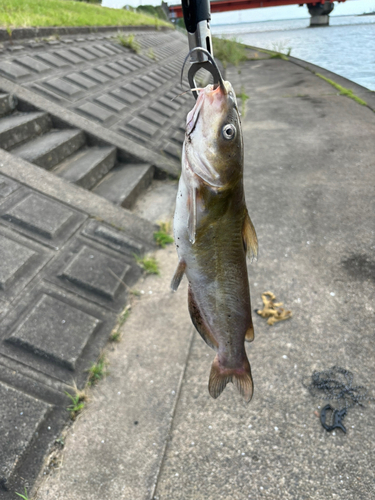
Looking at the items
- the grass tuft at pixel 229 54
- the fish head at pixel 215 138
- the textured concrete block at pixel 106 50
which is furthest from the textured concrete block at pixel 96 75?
the grass tuft at pixel 229 54

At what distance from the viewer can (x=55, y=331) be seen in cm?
309

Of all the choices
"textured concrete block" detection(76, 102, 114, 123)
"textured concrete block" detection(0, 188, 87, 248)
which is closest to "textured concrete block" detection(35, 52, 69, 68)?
"textured concrete block" detection(76, 102, 114, 123)

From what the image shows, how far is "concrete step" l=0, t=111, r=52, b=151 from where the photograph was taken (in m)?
4.62

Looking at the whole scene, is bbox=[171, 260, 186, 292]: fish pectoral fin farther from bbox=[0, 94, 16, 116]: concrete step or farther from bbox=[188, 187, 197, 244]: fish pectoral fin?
bbox=[0, 94, 16, 116]: concrete step

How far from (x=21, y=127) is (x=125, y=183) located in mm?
1507

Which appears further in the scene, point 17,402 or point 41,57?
point 41,57

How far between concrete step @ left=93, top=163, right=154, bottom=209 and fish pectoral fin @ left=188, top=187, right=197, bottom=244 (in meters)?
3.47

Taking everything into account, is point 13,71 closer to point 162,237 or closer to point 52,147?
point 52,147

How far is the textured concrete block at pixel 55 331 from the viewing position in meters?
2.91

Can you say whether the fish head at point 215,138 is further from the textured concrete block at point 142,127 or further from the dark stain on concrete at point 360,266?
the textured concrete block at point 142,127

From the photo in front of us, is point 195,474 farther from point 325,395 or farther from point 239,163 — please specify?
point 239,163

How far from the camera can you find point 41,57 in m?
6.56

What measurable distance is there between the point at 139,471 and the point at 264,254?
8.43 feet

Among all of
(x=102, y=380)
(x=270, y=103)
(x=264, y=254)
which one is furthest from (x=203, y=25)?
(x=270, y=103)
